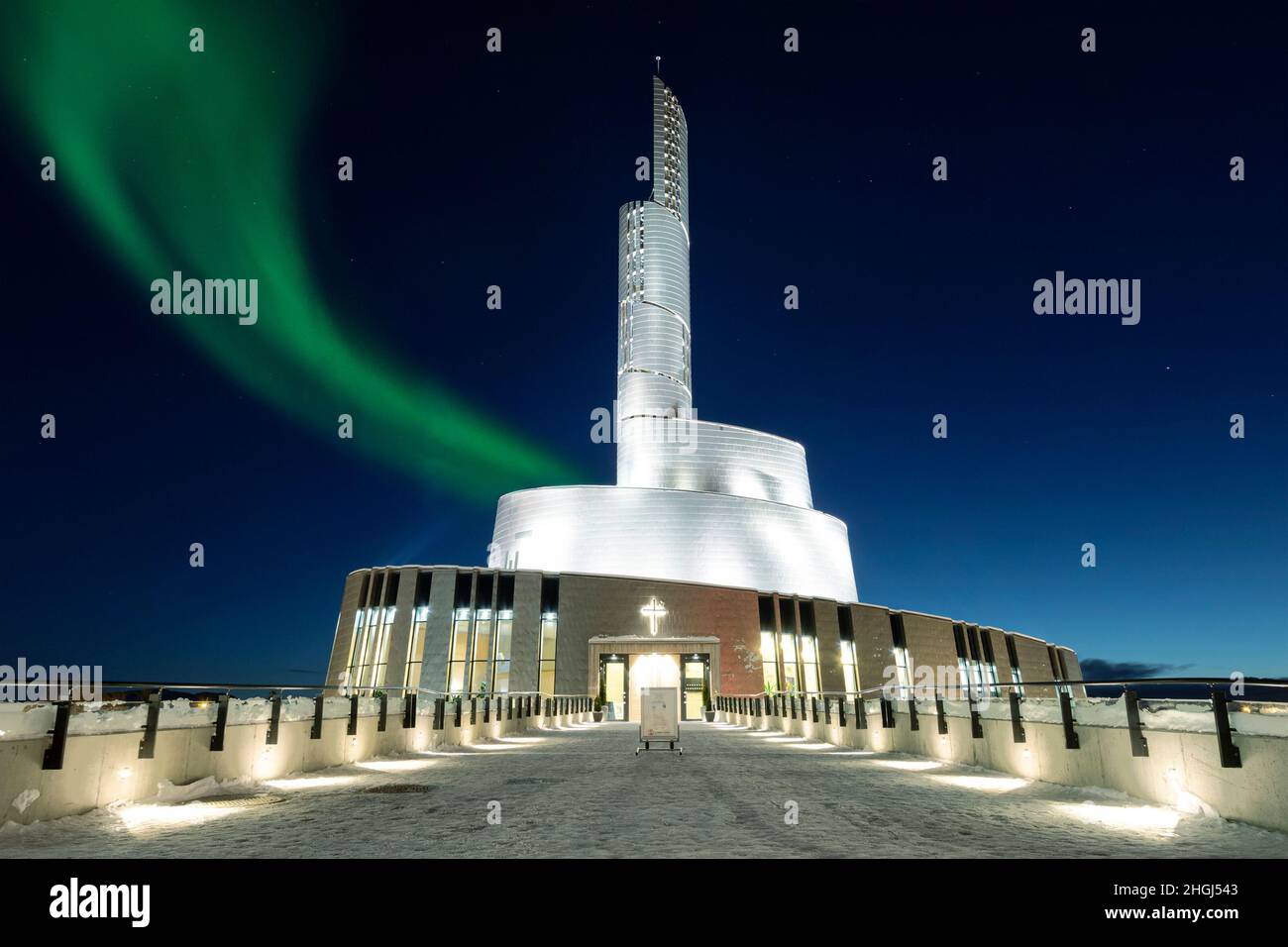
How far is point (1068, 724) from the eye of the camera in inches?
475

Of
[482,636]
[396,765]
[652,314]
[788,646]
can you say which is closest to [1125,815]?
[396,765]

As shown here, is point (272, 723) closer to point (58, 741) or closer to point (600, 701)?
point (58, 741)

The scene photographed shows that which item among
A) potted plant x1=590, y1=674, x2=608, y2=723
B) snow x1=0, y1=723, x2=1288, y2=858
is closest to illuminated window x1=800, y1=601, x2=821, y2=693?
potted plant x1=590, y1=674, x2=608, y2=723

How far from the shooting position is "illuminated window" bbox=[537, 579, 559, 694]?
66.6m

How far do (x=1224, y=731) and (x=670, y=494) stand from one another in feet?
256

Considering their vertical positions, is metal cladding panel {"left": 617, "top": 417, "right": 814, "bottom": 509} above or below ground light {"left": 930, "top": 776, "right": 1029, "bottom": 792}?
above

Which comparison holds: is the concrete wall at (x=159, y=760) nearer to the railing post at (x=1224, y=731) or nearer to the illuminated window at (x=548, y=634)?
the railing post at (x=1224, y=731)

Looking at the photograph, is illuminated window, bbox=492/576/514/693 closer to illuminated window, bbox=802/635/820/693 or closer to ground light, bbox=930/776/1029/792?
illuminated window, bbox=802/635/820/693

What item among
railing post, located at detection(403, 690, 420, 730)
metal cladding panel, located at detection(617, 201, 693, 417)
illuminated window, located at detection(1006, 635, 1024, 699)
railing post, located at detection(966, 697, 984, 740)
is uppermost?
metal cladding panel, located at detection(617, 201, 693, 417)

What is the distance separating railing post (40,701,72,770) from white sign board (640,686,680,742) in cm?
1403
